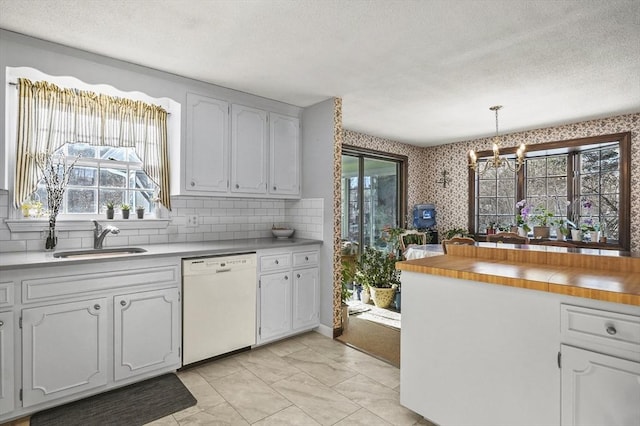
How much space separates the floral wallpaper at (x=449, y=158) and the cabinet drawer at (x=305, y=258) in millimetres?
2126

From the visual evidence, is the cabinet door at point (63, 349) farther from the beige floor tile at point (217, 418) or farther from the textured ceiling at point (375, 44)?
the textured ceiling at point (375, 44)

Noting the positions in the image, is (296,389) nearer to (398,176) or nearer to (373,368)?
(373,368)

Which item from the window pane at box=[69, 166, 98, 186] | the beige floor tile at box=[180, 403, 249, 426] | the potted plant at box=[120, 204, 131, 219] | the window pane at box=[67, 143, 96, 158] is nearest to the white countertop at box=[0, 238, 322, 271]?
the potted plant at box=[120, 204, 131, 219]

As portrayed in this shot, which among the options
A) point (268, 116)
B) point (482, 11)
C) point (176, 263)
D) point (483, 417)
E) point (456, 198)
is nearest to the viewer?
point (483, 417)

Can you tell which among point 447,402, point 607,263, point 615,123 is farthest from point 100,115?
point 615,123

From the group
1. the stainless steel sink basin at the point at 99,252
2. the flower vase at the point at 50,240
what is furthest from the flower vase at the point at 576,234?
the flower vase at the point at 50,240

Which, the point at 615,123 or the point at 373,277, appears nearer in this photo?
the point at 615,123

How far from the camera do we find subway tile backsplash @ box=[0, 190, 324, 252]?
2.58 m

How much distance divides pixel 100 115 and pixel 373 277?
144 inches

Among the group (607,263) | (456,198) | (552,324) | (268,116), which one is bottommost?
(552,324)

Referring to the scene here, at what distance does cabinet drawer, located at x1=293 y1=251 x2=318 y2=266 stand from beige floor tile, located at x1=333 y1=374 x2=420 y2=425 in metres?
1.21

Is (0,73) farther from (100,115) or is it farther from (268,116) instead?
(268,116)

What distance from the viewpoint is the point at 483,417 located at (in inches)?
69.5

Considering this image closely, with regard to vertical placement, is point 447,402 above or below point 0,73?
below
